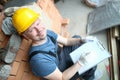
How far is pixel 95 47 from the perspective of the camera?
1803mm

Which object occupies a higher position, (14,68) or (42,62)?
(42,62)

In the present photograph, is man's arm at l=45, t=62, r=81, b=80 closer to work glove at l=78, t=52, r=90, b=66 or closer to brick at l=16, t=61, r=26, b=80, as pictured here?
work glove at l=78, t=52, r=90, b=66

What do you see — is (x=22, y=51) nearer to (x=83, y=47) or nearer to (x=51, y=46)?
(x=51, y=46)

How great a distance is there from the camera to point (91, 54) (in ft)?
5.52

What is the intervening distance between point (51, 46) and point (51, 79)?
0.23 meters

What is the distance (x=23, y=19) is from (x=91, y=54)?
0.59 meters

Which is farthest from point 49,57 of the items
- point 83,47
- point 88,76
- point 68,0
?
point 68,0

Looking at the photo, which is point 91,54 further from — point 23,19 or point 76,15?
point 76,15

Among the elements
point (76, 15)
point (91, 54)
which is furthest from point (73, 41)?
point (76, 15)

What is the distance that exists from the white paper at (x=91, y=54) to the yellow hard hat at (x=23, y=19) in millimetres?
474

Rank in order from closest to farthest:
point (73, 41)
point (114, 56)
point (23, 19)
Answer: point (23, 19), point (73, 41), point (114, 56)

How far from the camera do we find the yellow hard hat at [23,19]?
4.72 feet

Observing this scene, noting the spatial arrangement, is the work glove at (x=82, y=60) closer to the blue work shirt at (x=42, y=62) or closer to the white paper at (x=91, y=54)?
the white paper at (x=91, y=54)

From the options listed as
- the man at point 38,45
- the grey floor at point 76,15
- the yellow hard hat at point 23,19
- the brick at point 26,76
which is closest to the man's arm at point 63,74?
the man at point 38,45
